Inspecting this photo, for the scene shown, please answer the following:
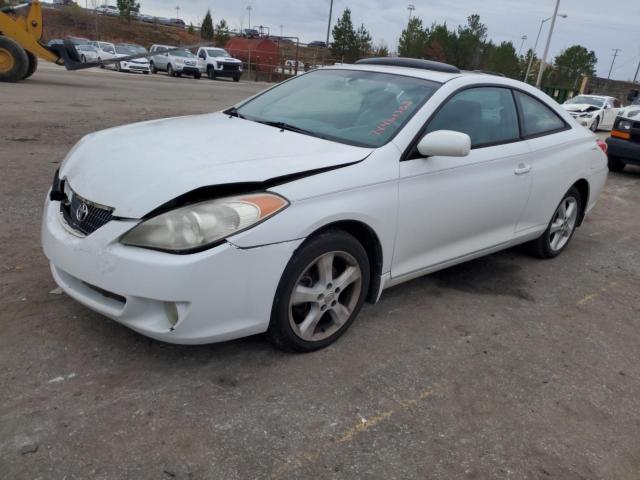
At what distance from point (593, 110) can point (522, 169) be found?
17645 millimetres

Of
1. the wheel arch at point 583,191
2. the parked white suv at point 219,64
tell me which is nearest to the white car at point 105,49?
the parked white suv at point 219,64

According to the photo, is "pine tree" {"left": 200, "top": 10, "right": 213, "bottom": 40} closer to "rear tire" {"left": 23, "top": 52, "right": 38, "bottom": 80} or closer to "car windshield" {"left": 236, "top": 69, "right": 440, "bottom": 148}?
"rear tire" {"left": 23, "top": 52, "right": 38, "bottom": 80}

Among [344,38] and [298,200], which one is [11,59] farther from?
[344,38]

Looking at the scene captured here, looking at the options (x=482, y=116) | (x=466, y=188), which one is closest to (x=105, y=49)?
(x=482, y=116)

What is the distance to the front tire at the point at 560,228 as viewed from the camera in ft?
16.3

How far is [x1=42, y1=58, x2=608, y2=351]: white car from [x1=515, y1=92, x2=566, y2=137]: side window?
35mm

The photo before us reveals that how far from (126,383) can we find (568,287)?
11.5 ft

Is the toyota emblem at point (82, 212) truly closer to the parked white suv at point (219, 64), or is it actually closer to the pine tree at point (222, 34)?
the parked white suv at point (219, 64)

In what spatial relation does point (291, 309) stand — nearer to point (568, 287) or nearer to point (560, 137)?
point (568, 287)

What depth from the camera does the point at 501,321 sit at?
379 cm

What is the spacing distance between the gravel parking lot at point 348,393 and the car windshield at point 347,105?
120 cm

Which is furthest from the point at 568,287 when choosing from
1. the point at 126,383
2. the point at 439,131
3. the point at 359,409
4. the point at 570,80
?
the point at 570,80

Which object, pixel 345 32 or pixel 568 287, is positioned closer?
pixel 568 287

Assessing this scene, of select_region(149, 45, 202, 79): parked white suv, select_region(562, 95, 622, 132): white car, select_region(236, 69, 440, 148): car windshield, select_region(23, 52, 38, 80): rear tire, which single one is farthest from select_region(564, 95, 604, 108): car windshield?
select_region(149, 45, 202, 79): parked white suv
